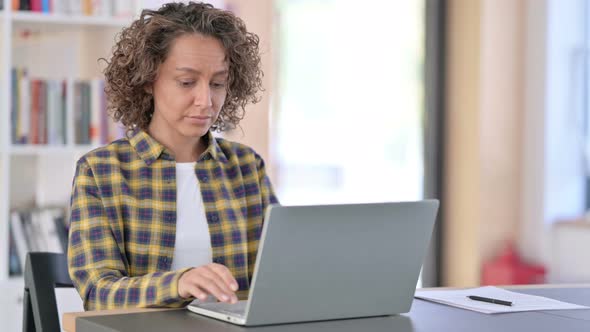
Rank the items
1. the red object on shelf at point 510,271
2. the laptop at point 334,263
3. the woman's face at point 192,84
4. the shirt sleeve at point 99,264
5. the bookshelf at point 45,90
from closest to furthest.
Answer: the laptop at point 334,263 → the shirt sleeve at point 99,264 → the woman's face at point 192,84 → the bookshelf at point 45,90 → the red object on shelf at point 510,271

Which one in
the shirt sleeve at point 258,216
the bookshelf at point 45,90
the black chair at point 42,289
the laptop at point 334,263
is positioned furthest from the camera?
the bookshelf at point 45,90

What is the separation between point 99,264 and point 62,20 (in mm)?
1482

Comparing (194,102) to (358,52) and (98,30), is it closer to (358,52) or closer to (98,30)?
(98,30)

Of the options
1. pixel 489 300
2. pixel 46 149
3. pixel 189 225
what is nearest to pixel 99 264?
pixel 189 225

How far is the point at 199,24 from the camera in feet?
6.62

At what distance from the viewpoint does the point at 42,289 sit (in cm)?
181

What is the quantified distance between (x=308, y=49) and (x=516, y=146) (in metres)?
1.04

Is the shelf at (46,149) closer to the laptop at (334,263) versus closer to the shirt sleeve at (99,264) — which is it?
the shirt sleeve at (99,264)

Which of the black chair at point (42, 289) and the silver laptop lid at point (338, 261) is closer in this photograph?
the silver laptop lid at point (338, 261)

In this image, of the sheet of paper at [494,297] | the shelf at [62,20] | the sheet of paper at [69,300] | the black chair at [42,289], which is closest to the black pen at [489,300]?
the sheet of paper at [494,297]

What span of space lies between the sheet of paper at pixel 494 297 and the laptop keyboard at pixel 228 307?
0.38 meters

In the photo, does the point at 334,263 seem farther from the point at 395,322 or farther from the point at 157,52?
the point at 157,52

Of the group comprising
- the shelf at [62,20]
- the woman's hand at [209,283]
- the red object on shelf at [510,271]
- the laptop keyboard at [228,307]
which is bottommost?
the red object on shelf at [510,271]

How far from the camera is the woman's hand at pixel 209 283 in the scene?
150cm
